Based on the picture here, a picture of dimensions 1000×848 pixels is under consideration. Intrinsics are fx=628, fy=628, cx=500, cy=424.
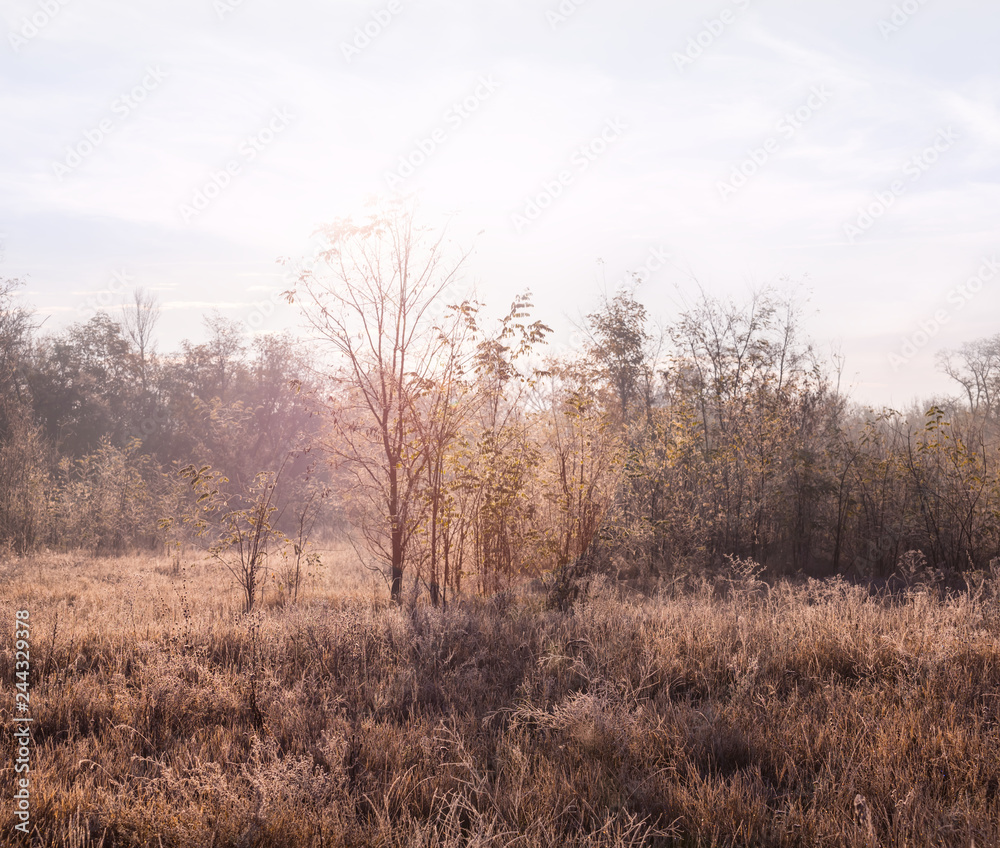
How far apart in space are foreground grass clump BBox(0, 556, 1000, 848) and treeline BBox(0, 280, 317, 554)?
44.4ft

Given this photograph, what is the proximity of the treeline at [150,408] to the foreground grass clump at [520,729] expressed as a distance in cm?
1353

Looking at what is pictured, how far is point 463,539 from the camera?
846 centimetres

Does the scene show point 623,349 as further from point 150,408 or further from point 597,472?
point 150,408

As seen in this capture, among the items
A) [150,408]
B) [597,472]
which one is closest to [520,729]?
[597,472]

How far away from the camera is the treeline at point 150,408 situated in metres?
18.3

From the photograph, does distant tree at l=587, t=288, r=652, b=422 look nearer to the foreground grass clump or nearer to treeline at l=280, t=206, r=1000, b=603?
treeline at l=280, t=206, r=1000, b=603

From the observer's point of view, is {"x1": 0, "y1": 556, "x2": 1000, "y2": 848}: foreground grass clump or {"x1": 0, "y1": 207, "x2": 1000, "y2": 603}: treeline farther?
{"x1": 0, "y1": 207, "x2": 1000, "y2": 603}: treeline

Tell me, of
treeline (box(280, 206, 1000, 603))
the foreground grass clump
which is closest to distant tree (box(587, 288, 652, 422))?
treeline (box(280, 206, 1000, 603))

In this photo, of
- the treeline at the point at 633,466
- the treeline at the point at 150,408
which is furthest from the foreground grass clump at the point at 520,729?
the treeline at the point at 150,408

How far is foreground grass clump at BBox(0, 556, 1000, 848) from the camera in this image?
2748 millimetres

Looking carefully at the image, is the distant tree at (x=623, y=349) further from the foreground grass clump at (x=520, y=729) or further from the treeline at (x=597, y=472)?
the foreground grass clump at (x=520, y=729)

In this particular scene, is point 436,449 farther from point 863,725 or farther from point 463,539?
point 863,725

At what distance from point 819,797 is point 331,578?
9.89 meters

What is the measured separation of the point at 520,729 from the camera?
3717mm
